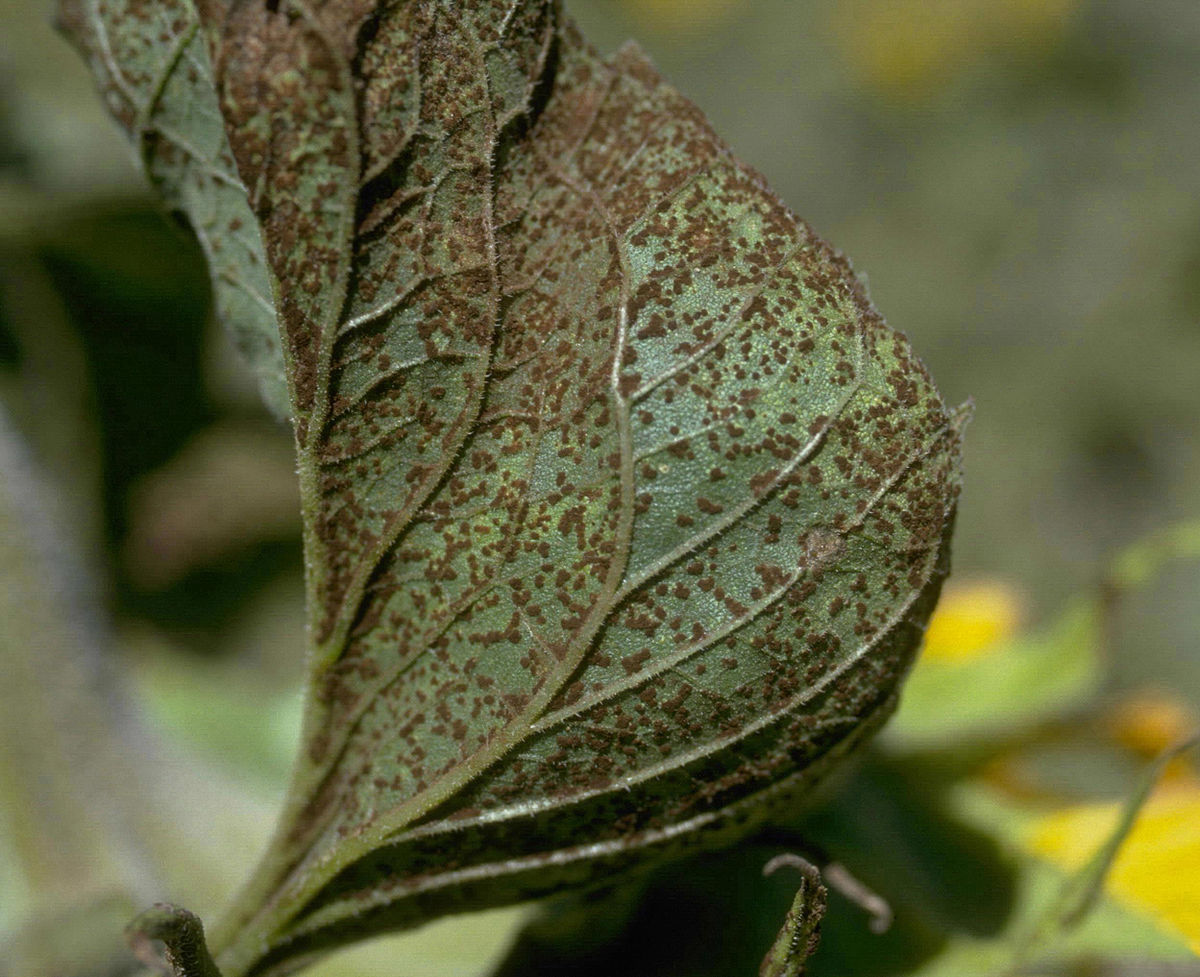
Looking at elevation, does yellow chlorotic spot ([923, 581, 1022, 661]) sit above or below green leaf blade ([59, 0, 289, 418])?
below

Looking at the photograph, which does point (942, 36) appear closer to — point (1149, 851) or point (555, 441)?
point (1149, 851)

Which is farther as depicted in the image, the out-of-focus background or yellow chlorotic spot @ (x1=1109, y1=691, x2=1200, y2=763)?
the out-of-focus background

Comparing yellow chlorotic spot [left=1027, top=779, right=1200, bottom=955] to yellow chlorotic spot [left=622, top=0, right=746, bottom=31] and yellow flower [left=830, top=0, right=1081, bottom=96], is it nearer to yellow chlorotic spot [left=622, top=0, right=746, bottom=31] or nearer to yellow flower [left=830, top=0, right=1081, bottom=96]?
yellow flower [left=830, top=0, right=1081, bottom=96]

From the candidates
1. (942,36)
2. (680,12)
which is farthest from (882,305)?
(680,12)

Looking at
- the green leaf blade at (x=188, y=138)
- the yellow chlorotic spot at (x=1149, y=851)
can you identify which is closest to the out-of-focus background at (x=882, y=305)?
the green leaf blade at (x=188, y=138)

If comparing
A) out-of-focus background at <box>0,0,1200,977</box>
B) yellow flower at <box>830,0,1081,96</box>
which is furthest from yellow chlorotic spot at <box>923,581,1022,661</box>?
yellow flower at <box>830,0,1081,96</box>

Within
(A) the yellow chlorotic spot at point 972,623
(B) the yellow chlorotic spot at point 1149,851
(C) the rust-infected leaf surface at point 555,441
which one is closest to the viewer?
(C) the rust-infected leaf surface at point 555,441

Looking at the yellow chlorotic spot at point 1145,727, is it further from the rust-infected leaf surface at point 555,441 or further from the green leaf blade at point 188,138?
the green leaf blade at point 188,138
